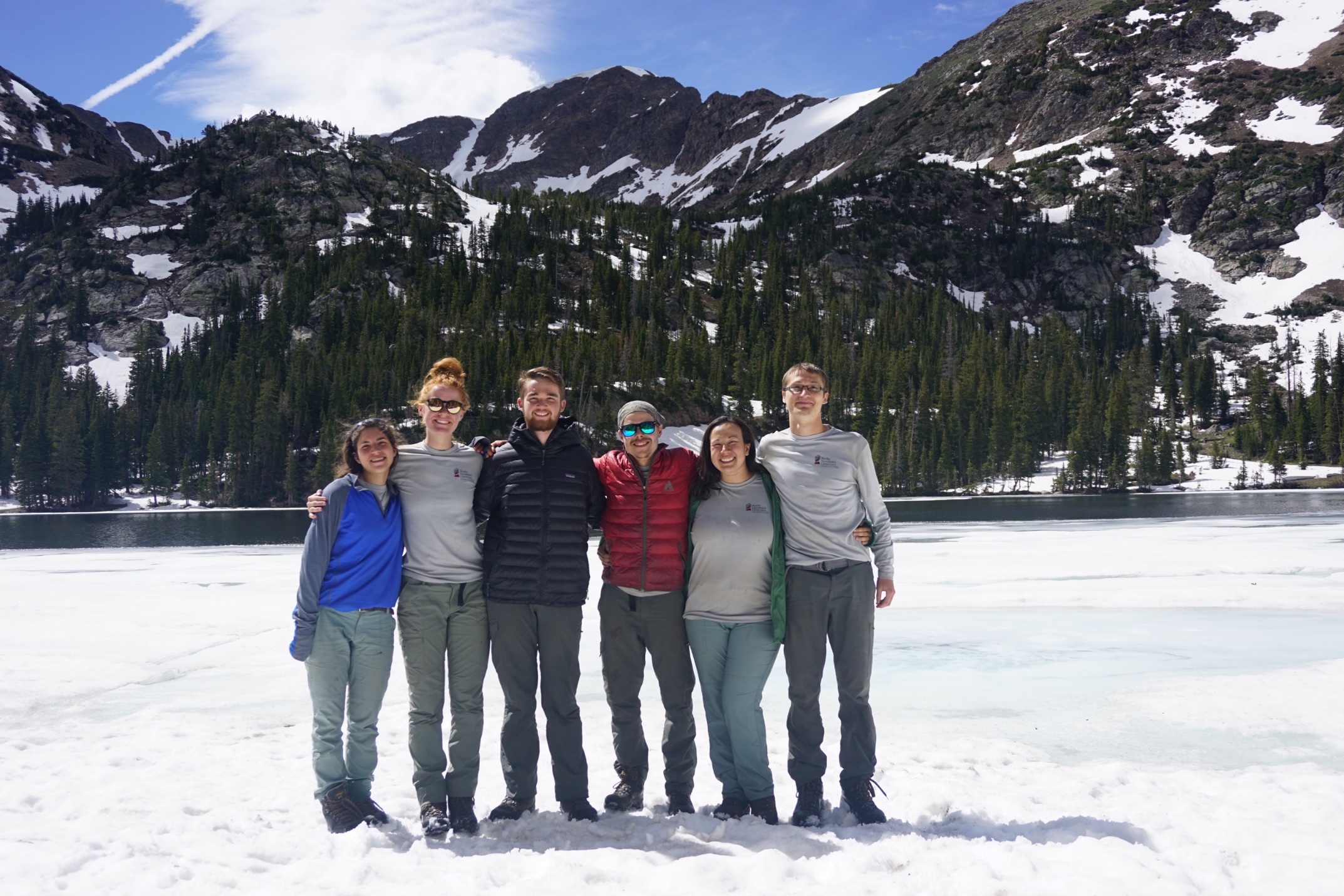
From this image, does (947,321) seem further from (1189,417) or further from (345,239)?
(345,239)

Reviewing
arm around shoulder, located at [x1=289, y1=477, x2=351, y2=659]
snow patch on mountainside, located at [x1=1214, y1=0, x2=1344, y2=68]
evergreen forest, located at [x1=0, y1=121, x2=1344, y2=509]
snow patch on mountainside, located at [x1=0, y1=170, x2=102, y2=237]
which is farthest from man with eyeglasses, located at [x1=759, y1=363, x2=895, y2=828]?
snow patch on mountainside, located at [x1=1214, y1=0, x2=1344, y2=68]

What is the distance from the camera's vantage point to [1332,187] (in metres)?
131

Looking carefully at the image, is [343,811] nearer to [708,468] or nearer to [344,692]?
[344,692]

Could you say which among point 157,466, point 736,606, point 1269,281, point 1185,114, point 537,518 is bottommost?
point 736,606

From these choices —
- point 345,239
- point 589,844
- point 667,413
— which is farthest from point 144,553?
point 345,239

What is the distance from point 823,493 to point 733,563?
0.68m

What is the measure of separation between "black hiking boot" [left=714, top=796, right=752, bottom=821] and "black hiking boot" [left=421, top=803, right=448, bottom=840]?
1516 millimetres

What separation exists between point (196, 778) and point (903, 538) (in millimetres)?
26742

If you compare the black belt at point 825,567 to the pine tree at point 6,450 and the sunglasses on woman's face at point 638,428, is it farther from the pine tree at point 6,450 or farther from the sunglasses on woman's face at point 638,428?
the pine tree at point 6,450

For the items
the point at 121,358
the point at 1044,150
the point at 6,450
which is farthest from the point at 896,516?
the point at 1044,150

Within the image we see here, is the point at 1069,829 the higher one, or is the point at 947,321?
the point at 947,321

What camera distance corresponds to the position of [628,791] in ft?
15.5

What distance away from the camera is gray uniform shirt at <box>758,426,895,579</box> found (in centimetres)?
468

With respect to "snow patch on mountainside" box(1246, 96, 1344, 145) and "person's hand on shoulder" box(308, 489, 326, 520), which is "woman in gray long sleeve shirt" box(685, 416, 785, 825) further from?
"snow patch on mountainside" box(1246, 96, 1344, 145)
